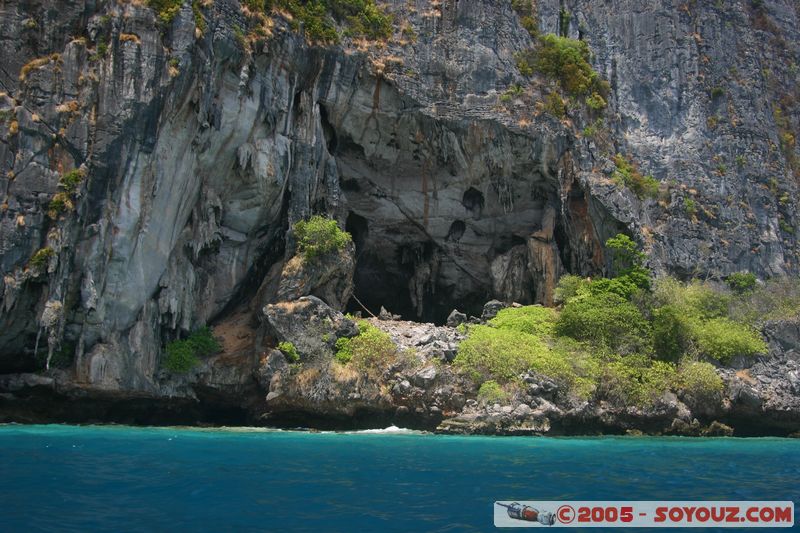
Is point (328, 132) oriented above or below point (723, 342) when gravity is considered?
above

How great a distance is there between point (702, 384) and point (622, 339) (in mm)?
3697

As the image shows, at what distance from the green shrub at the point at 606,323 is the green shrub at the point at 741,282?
348 inches

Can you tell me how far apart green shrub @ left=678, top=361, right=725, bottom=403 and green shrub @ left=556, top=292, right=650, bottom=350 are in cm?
224

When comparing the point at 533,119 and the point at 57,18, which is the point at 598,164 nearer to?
the point at 533,119

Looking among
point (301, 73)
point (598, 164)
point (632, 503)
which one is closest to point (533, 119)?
point (598, 164)

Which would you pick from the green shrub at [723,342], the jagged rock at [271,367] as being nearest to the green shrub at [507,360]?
the green shrub at [723,342]

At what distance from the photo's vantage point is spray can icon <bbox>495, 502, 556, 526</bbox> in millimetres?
9883

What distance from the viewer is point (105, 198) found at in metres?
26.3

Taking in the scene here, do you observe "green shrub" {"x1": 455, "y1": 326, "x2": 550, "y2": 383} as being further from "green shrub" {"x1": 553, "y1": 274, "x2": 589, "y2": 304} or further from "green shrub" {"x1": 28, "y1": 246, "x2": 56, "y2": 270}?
"green shrub" {"x1": 28, "y1": 246, "x2": 56, "y2": 270}

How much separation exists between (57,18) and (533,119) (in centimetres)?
2192

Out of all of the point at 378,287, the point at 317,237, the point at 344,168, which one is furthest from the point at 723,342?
the point at 344,168

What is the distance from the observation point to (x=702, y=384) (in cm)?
2883

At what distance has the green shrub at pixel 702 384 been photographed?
28.8 metres

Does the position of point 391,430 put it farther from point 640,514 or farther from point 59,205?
point 640,514
